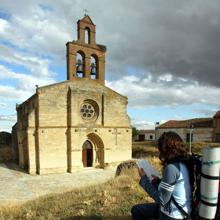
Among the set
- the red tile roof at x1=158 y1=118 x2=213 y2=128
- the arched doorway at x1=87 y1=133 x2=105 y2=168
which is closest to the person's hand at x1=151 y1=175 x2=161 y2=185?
the arched doorway at x1=87 y1=133 x2=105 y2=168

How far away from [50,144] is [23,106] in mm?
5778

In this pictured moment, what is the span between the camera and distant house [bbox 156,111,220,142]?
37.5 metres

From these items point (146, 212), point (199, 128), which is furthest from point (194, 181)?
point (199, 128)

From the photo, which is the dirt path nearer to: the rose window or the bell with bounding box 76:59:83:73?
the rose window

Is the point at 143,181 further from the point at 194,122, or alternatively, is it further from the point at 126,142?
the point at 194,122

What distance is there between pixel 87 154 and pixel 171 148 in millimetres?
20226

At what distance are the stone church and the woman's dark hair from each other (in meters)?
17.4

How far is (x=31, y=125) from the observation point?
19.2 meters

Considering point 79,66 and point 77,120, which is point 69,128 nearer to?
point 77,120

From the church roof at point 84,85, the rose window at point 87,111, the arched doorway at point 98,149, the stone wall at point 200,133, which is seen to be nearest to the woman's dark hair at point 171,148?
the church roof at point 84,85

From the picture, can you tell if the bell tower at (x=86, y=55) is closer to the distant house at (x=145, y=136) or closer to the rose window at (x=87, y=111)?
the rose window at (x=87, y=111)

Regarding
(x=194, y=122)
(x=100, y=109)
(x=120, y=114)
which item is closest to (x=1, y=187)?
(x=100, y=109)

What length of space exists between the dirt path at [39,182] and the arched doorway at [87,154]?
111cm

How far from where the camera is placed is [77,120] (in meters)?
20.9
